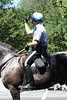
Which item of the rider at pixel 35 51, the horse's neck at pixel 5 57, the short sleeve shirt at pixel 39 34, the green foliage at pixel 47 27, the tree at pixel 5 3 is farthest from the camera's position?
the tree at pixel 5 3

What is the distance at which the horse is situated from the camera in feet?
27.1

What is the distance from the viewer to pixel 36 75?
27.3 ft

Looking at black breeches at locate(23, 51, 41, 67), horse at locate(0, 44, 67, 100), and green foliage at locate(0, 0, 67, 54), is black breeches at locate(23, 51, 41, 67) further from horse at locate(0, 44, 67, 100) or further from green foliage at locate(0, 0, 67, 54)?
green foliage at locate(0, 0, 67, 54)

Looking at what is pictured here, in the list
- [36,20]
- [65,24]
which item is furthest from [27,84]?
[65,24]

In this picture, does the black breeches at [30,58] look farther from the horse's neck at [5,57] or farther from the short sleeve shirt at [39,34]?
the horse's neck at [5,57]

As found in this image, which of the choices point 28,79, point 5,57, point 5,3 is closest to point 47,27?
point 5,3

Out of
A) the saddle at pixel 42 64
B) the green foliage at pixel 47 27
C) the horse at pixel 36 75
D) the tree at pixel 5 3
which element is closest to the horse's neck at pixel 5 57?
the horse at pixel 36 75

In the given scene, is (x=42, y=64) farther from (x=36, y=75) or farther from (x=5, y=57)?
(x=5, y=57)

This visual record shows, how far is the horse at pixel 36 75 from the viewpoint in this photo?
27.1ft

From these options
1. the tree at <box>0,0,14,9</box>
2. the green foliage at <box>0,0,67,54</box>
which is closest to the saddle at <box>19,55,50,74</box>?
the green foliage at <box>0,0,67,54</box>

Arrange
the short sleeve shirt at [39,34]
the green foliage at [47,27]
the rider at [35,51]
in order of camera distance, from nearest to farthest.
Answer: the short sleeve shirt at [39,34] < the rider at [35,51] < the green foliage at [47,27]

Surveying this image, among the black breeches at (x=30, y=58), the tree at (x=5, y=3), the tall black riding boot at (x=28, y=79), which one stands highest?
the tree at (x=5, y=3)

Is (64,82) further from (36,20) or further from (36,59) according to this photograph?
(36,20)

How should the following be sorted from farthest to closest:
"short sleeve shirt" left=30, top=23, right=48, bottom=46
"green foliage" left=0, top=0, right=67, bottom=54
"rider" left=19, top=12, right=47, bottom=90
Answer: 1. "green foliage" left=0, top=0, right=67, bottom=54
2. "rider" left=19, top=12, right=47, bottom=90
3. "short sleeve shirt" left=30, top=23, right=48, bottom=46
